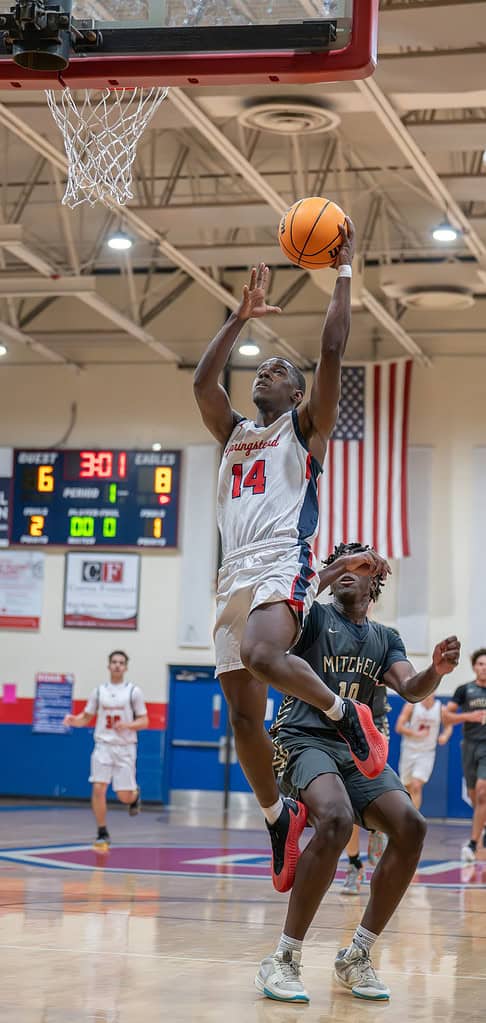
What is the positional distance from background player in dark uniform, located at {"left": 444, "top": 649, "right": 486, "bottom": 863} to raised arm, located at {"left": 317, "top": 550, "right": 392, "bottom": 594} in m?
8.50

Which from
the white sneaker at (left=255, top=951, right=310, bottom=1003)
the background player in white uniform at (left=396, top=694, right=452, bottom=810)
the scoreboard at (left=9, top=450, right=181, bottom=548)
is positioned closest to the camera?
the white sneaker at (left=255, top=951, right=310, bottom=1003)

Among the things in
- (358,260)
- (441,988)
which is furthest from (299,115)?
(441,988)

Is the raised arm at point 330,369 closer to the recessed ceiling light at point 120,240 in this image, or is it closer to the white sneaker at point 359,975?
the white sneaker at point 359,975

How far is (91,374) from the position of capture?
75.9 ft

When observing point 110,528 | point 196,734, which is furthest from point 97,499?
point 196,734

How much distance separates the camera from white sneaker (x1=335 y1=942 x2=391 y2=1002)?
5.79 m

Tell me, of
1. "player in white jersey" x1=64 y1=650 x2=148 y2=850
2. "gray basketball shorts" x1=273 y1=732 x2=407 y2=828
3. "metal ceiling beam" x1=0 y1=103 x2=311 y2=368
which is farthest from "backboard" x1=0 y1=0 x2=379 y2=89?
"player in white jersey" x1=64 y1=650 x2=148 y2=850

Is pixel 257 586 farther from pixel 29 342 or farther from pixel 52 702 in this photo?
pixel 52 702

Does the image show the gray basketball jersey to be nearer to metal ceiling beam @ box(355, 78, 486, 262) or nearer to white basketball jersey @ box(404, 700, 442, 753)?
metal ceiling beam @ box(355, 78, 486, 262)

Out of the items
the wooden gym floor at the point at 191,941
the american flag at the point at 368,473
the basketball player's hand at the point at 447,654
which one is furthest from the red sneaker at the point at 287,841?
the american flag at the point at 368,473

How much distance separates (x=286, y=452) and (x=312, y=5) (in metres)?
2.27

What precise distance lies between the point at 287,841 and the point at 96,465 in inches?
635

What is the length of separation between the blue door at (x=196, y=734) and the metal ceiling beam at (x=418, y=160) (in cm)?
843

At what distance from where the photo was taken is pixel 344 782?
627 cm
